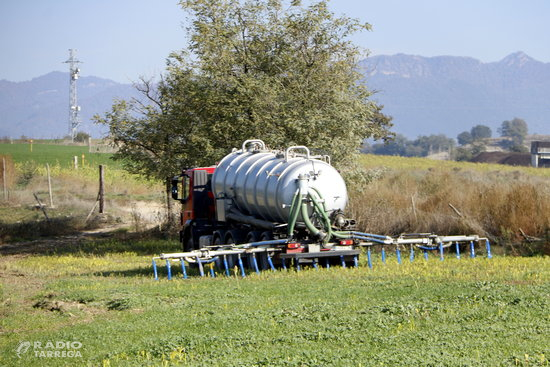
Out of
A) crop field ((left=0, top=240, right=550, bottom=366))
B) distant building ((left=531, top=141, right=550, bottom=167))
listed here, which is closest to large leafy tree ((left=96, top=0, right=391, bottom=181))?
crop field ((left=0, top=240, right=550, bottom=366))

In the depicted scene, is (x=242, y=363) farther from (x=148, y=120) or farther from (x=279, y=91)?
(x=148, y=120)

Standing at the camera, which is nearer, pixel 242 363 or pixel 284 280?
pixel 242 363

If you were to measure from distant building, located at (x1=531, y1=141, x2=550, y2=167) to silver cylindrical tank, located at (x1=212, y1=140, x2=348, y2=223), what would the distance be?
10469 cm

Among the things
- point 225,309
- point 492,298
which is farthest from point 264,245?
point 492,298

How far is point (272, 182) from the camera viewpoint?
20.5 meters

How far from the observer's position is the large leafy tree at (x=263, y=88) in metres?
28.9

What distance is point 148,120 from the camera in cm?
3238

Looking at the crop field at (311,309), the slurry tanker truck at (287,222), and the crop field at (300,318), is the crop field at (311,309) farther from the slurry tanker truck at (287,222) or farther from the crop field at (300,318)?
the slurry tanker truck at (287,222)

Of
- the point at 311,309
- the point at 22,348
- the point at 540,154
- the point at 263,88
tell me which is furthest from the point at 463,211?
the point at 540,154

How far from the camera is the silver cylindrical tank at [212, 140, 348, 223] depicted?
20.0 meters

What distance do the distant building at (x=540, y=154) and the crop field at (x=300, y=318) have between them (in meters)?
109

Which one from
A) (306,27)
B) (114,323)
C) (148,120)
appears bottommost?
(114,323)

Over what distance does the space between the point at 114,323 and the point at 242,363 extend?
13.0ft

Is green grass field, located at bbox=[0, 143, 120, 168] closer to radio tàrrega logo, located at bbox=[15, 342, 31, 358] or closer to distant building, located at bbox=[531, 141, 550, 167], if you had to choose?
radio tàrrega logo, located at bbox=[15, 342, 31, 358]
